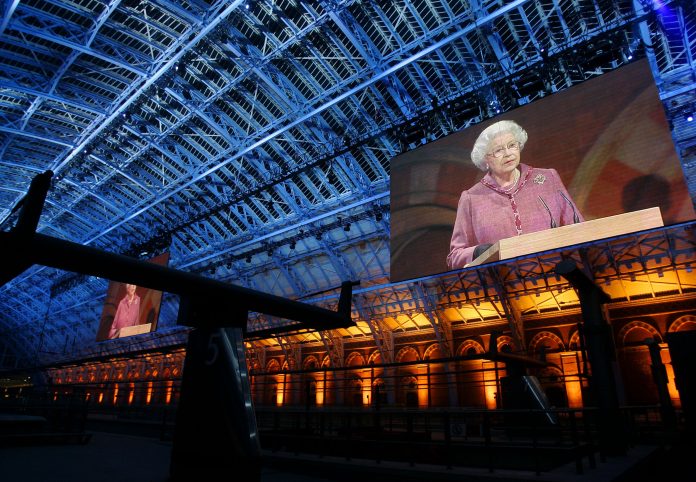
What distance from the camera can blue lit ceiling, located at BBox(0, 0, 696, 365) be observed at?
15.5m

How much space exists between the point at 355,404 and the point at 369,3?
857 inches

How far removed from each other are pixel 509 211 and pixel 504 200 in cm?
40

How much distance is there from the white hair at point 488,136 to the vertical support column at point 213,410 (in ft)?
39.0

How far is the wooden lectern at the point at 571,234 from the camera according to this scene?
36.2ft

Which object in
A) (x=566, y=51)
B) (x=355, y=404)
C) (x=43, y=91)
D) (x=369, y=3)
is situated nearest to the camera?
(x=566, y=51)

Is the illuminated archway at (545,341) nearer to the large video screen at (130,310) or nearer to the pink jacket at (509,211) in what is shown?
the pink jacket at (509,211)

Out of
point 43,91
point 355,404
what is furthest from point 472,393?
point 43,91

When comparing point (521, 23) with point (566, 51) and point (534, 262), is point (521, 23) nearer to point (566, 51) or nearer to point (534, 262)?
point (566, 51)

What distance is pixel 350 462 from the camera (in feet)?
20.8

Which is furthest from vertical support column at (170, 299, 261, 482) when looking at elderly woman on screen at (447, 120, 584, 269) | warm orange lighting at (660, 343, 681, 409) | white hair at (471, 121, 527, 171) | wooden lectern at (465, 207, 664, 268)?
warm orange lighting at (660, 343, 681, 409)

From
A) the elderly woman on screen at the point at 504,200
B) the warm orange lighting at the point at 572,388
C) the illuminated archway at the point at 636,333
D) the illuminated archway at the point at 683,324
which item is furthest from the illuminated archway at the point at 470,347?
the elderly woman on screen at the point at 504,200

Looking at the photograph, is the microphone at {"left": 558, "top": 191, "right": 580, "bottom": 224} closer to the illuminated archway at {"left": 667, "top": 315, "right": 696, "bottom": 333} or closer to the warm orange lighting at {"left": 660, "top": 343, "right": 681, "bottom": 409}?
the warm orange lighting at {"left": 660, "top": 343, "right": 681, "bottom": 409}

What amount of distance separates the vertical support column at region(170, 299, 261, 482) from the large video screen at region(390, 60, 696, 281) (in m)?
10.3

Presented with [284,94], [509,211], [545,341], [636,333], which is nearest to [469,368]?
[545,341]
